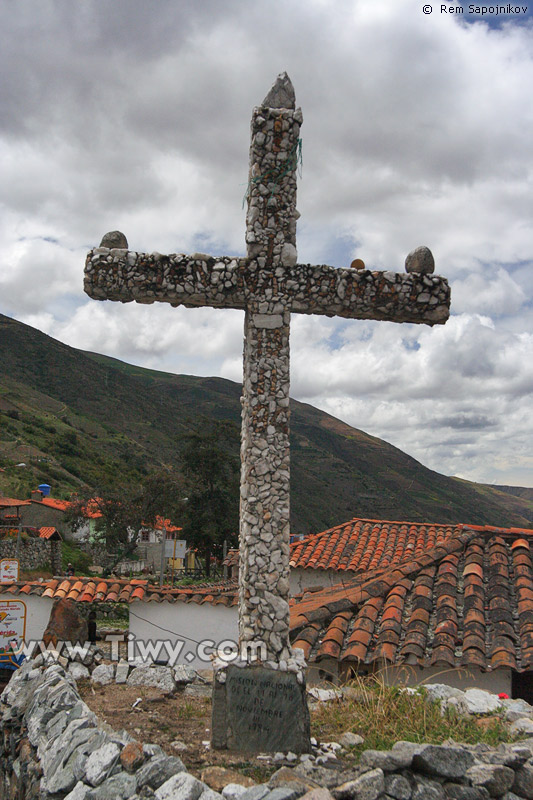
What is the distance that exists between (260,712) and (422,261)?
12.4 ft

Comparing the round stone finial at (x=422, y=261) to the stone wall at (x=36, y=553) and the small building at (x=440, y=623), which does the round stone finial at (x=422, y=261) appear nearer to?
the small building at (x=440, y=623)

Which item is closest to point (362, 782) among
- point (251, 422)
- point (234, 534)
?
point (251, 422)

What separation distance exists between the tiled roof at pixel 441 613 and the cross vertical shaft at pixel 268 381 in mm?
1882

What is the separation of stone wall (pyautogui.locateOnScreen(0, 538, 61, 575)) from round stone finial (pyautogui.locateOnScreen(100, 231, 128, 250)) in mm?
30285

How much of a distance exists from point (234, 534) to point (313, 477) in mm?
41691

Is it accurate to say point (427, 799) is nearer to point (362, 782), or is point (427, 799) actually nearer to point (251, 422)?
point (362, 782)

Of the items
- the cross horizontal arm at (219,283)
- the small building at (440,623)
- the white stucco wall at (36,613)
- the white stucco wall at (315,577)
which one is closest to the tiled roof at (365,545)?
the white stucco wall at (315,577)

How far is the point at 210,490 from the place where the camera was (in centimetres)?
3534

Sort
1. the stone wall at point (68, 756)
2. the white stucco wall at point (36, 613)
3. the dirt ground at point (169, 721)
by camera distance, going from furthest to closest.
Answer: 1. the white stucco wall at point (36, 613)
2. the dirt ground at point (169, 721)
3. the stone wall at point (68, 756)

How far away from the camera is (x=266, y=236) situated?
4.90m

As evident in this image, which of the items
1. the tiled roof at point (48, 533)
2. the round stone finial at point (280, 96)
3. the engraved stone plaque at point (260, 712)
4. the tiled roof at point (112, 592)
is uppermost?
the round stone finial at point (280, 96)

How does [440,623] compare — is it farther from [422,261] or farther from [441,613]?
Result: [422,261]

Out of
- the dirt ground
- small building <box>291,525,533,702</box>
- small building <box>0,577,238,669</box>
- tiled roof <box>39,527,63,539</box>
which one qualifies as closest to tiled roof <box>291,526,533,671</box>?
small building <box>291,525,533,702</box>

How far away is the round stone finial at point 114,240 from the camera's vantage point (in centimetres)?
510
